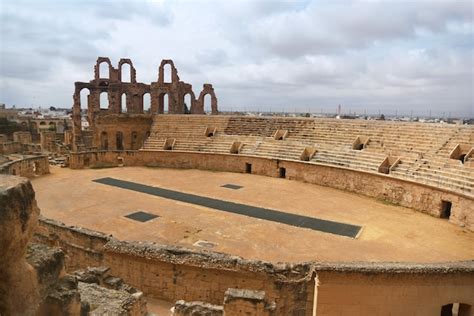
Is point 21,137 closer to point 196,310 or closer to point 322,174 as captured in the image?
point 322,174

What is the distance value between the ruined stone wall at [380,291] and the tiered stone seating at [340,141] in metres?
8.72

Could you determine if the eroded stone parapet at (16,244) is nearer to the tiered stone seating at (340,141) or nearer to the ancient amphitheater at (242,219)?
the ancient amphitheater at (242,219)

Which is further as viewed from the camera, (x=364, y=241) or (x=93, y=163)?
(x=93, y=163)

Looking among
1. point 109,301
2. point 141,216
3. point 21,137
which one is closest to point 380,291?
point 109,301

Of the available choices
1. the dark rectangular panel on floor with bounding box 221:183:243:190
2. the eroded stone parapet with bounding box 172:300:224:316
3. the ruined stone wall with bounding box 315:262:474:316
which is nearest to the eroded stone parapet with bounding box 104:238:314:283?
the ruined stone wall with bounding box 315:262:474:316

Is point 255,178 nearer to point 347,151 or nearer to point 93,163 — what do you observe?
point 347,151

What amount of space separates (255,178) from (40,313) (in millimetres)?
17536

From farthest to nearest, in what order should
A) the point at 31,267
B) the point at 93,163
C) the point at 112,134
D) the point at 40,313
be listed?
the point at 112,134
the point at 93,163
the point at 40,313
the point at 31,267

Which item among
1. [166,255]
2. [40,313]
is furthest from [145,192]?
[40,313]

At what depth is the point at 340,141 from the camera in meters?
20.7

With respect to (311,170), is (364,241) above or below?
below

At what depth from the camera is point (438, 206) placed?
1434 centimetres

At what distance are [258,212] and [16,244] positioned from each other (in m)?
11.5

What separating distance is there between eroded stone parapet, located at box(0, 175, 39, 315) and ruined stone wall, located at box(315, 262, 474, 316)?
5.02 metres
